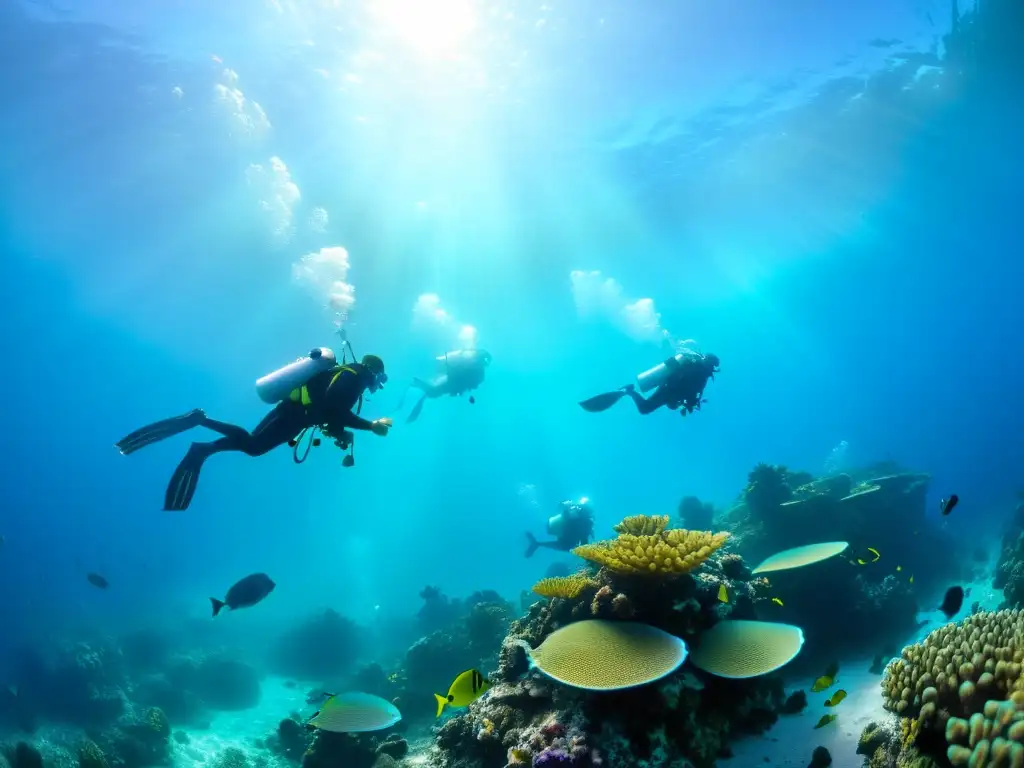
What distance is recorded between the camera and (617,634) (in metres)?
4.59

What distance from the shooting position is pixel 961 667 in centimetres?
354

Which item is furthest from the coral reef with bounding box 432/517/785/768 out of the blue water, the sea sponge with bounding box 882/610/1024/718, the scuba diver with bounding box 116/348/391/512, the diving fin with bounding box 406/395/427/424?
the blue water

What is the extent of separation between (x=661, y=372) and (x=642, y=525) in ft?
20.8

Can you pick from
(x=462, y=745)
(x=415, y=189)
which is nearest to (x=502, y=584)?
(x=415, y=189)

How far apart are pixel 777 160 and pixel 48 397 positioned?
286 feet

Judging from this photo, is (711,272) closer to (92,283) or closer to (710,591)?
(710,591)

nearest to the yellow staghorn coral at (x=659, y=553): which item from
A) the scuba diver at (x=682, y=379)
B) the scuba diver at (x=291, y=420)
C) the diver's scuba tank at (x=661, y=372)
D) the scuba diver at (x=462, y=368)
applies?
the scuba diver at (x=291, y=420)

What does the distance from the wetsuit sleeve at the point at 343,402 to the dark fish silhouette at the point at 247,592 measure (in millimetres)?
4264

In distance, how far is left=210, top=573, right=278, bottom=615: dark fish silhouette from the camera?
29.5 feet

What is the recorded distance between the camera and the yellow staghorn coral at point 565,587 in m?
5.38

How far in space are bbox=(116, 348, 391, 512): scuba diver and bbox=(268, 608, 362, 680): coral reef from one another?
64.5 ft

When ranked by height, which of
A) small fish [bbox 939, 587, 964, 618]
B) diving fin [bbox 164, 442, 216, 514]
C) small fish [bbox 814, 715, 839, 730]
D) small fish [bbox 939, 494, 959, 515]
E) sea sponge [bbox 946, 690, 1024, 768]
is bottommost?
sea sponge [bbox 946, 690, 1024, 768]

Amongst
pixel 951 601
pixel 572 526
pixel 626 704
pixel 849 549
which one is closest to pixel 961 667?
pixel 951 601

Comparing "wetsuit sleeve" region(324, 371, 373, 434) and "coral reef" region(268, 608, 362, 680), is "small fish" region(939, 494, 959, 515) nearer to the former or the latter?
"wetsuit sleeve" region(324, 371, 373, 434)
